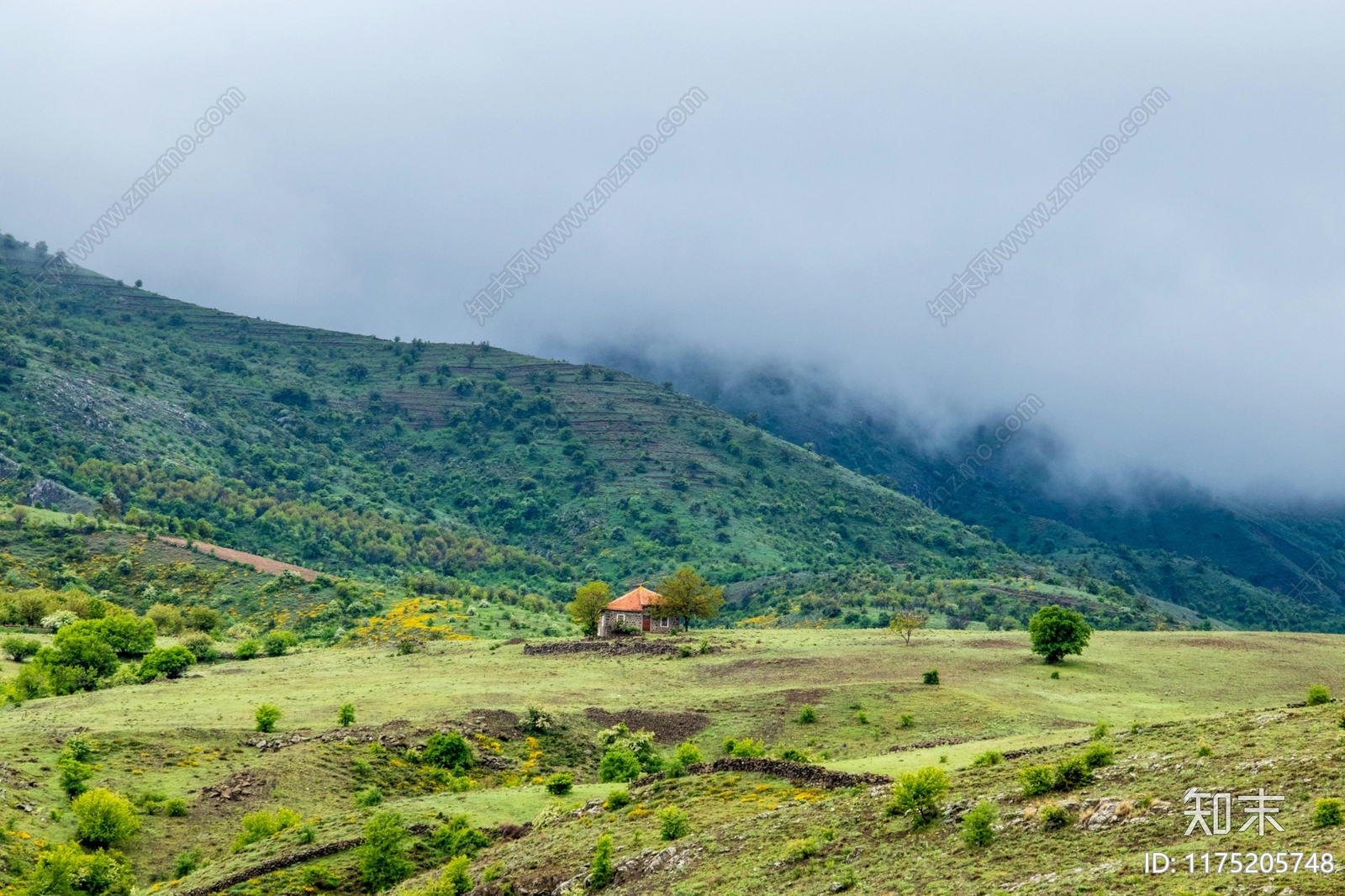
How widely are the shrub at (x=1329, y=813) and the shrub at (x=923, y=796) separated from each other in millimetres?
9997

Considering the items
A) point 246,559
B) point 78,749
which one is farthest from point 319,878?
point 246,559

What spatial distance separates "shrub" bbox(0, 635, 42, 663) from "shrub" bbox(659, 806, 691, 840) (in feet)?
210

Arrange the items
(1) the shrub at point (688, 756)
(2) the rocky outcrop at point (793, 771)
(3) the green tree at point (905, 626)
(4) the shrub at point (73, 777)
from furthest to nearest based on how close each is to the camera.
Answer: (3) the green tree at point (905, 626) → (4) the shrub at point (73, 777) → (1) the shrub at point (688, 756) → (2) the rocky outcrop at point (793, 771)

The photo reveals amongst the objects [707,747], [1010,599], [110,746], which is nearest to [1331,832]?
[707,747]

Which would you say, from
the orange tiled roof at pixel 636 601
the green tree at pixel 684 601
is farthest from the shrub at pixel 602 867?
the orange tiled roof at pixel 636 601

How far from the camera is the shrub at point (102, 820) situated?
44.4 m

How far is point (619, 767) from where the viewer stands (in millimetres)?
51000

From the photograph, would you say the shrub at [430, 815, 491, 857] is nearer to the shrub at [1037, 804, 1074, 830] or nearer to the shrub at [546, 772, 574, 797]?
the shrub at [546, 772, 574, 797]

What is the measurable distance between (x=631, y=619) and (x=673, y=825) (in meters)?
57.4

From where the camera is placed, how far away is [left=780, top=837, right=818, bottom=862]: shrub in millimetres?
30944

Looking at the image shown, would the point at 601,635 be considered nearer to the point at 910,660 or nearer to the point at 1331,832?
the point at 910,660

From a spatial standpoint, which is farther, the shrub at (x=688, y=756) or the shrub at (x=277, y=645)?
the shrub at (x=277, y=645)

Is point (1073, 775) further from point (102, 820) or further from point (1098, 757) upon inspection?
point (102, 820)

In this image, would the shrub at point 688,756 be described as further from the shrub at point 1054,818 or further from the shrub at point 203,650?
the shrub at point 203,650
